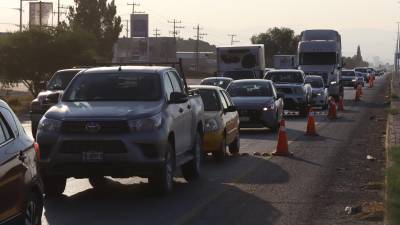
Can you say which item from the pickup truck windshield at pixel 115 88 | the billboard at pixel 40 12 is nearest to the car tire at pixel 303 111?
the pickup truck windshield at pixel 115 88

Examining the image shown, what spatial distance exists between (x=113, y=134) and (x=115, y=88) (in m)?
1.39

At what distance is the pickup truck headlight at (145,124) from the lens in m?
12.1

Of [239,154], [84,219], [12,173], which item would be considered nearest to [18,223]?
[12,173]

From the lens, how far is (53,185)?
12.6 meters

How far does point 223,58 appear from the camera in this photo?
155 ft

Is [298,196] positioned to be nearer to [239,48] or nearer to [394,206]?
[394,206]

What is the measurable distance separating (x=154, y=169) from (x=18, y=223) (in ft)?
13.0

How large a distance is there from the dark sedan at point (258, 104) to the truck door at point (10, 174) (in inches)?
682

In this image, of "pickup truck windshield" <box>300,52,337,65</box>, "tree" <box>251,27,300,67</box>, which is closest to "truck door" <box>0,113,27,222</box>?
"pickup truck windshield" <box>300,52,337,65</box>

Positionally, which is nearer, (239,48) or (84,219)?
(84,219)

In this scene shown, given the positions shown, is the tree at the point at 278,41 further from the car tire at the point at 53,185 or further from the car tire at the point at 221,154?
the car tire at the point at 53,185

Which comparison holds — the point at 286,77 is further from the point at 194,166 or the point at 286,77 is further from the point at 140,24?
the point at 140,24

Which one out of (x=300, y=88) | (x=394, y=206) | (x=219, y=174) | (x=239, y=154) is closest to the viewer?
(x=394, y=206)

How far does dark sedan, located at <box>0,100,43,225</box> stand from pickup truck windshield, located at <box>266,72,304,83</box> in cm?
2830
